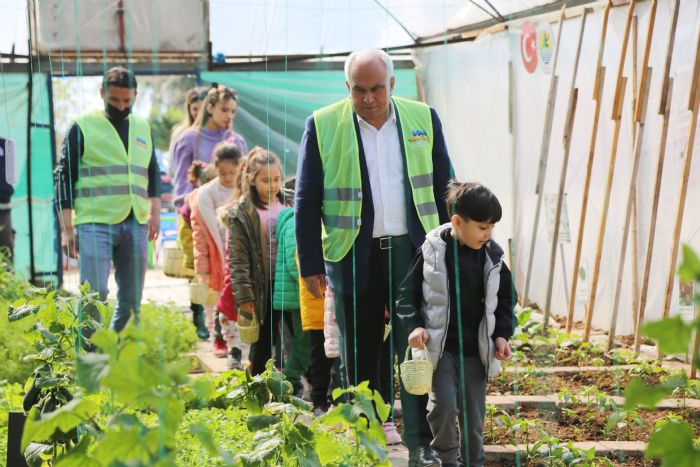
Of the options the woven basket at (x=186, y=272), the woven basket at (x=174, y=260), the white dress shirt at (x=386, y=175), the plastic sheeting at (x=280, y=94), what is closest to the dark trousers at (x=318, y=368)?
the white dress shirt at (x=386, y=175)

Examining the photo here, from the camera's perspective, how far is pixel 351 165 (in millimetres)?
4414

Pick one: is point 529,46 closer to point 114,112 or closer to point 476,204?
point 114,112

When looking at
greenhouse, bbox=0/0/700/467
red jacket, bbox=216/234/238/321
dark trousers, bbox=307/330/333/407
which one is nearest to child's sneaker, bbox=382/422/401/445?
greenhouse, bbox=0/0/700/467

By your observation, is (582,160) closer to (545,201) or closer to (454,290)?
(545,201)

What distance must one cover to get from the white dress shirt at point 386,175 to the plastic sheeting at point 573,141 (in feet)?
9.55

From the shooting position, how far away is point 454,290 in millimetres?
4031

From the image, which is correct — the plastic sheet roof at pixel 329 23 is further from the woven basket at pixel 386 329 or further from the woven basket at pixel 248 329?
the woven basket at pixel 386 329

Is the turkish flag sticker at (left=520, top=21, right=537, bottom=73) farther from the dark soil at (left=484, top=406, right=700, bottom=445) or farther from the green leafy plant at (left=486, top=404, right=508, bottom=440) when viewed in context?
the green leafy plant at (left=486, top=404, right=508, bottom=440)

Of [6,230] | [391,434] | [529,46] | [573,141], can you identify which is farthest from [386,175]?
[6,230]

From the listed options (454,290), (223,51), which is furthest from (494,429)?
(223,51)

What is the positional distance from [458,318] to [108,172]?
3.22 meters

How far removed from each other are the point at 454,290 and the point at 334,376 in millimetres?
1413

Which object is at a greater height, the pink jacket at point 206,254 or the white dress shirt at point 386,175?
the white dress shirt at point 386,175

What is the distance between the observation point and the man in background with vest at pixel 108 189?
6.42 meters
